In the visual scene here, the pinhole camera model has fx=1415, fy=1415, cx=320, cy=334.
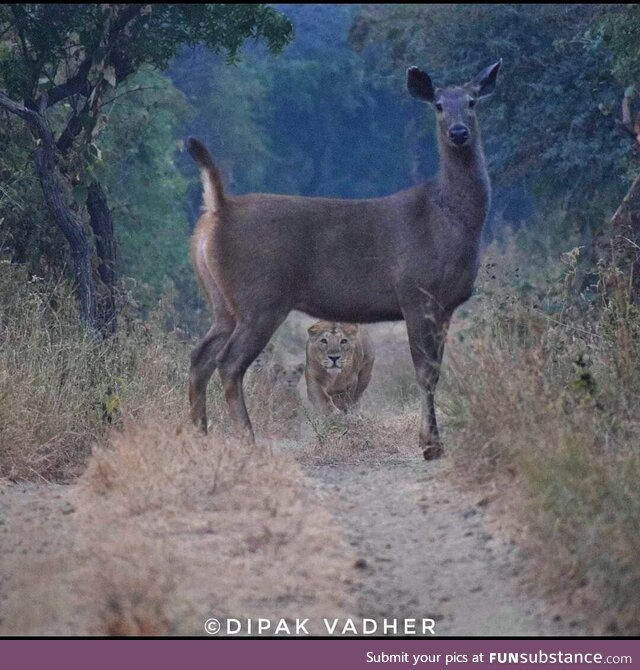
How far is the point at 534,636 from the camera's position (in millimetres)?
5840

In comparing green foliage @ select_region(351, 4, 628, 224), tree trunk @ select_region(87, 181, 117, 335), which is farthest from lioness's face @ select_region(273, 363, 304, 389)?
green foliage @ select_region(351, 4, 628, 224)

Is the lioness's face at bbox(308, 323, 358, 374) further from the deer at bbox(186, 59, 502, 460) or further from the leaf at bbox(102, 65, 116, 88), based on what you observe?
the deer at bbox(186, 59, 502, 460)

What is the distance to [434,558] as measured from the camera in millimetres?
6852

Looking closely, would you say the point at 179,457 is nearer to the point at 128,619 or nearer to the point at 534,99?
the point at 128,619

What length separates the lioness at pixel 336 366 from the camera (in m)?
14.0

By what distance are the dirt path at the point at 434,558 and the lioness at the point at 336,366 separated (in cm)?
522

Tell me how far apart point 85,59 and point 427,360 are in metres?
3.87

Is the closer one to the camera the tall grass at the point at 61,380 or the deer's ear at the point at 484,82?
the tall grass at the point at 61,380

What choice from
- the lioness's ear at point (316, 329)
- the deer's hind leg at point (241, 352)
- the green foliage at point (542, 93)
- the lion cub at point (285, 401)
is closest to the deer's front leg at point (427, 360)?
the deer's hind leg at point (241, 352)

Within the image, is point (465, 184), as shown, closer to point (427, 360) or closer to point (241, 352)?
point (427, 360)

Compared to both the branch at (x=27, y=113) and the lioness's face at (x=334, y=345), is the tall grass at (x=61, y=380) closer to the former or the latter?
the branch at (x=27, y=113)

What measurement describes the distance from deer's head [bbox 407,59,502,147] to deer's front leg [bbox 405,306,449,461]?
4.10ft

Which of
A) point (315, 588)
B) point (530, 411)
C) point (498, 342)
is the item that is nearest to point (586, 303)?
point (498, 342)

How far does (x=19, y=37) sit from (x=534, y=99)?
9.48 metres
